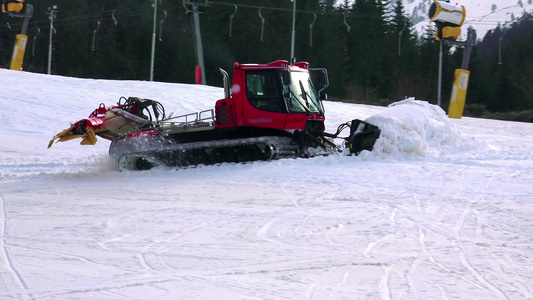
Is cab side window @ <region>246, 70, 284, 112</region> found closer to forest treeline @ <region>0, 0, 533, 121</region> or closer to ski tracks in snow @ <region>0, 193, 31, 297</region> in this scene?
ski tracks in snow @ <region>0, 193, 31, 297</region>

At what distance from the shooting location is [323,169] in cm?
1199

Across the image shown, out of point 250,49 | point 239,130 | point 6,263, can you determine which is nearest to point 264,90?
point 239,130

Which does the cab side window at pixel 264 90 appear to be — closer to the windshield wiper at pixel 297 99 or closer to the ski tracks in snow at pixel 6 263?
the windshield wiper at pixel 297 99

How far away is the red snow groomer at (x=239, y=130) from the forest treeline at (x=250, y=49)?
4287 centimetres

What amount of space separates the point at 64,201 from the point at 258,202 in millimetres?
2570

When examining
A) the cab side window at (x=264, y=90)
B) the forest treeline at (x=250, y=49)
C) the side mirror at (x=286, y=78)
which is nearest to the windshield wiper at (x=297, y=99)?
the cab side window at (x=264, y=90)

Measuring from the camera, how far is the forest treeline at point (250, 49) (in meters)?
59.8

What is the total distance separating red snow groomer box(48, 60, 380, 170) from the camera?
13.0 m

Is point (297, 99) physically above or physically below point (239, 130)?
above

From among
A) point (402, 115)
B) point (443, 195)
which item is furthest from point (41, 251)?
point (402, 115)

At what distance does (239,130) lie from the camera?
1330 cm

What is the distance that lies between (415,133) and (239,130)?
11.3 ft

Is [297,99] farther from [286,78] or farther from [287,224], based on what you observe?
[287,224]

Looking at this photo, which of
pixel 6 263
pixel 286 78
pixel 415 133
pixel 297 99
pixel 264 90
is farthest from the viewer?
pixel 415 133
